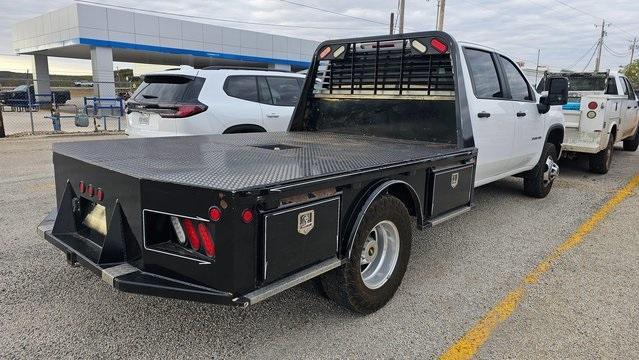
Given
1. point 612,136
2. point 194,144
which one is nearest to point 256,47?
point 612,136

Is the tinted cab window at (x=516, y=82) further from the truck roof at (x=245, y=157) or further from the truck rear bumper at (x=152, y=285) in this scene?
the truck rear bumper at (x=152, y=285)

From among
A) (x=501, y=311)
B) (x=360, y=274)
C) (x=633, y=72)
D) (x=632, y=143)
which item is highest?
(x=633, y=72)

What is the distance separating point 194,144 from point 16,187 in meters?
4.29

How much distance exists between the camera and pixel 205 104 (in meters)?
6.85

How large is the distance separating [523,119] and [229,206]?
4.63 m

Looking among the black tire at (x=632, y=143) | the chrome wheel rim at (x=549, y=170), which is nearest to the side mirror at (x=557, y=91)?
the chrome wheel rim at (x=549, y=170)

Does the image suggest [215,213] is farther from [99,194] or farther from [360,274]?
[360,274]

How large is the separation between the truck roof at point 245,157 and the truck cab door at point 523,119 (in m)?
1.66

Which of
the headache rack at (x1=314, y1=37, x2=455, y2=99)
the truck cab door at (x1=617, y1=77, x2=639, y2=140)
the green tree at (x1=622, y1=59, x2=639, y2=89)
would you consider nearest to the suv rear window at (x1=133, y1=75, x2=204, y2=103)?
the headache rack at (x1=314, y1=37, x2=455, y2=99)

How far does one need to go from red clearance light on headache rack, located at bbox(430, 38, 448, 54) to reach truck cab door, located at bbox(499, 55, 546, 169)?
49.4 inches

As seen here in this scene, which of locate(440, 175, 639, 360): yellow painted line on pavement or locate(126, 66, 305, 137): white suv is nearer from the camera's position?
locate(440, 175, 639, 360): yellow painted line on pavement

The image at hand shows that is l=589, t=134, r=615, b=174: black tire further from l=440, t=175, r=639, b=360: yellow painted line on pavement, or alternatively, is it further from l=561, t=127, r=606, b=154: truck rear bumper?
l=440, t=175, r=639, b=360: yellow painted line on pavement

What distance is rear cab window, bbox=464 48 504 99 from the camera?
4.93 m

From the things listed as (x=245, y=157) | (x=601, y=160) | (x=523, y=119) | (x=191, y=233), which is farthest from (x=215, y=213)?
(x=601, y=160)
